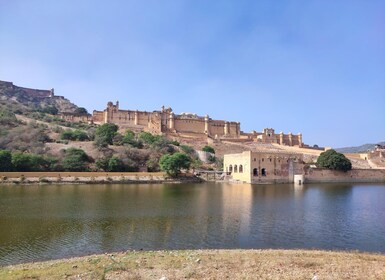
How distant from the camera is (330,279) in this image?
7.56 m

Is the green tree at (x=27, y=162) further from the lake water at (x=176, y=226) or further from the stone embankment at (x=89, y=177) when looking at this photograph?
the lake water at (x=176, y=226)

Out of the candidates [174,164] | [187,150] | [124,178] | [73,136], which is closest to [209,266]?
[174,164]

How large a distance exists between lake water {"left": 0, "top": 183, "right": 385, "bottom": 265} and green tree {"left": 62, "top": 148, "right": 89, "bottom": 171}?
65.4ft

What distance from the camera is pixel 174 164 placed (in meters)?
41.8

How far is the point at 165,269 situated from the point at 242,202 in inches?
597

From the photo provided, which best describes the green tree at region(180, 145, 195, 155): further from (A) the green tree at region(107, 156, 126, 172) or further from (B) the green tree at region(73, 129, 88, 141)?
(B) the green tree at region(73, 129, 88, 141)

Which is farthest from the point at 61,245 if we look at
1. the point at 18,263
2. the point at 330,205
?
the point at 330,205

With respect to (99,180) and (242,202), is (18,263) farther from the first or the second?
(99,180)

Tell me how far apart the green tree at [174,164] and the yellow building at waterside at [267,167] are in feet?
22.6

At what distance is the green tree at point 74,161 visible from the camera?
41.9 metres

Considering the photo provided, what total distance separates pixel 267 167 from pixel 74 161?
74.1ft

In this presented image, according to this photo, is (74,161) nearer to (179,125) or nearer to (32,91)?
(179,125)

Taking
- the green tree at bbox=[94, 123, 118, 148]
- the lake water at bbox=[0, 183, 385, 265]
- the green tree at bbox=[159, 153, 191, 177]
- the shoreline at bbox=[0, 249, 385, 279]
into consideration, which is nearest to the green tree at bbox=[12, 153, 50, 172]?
the green tree at bbox=[94, 123, 118, 148]

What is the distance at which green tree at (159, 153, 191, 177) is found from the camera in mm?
41812
